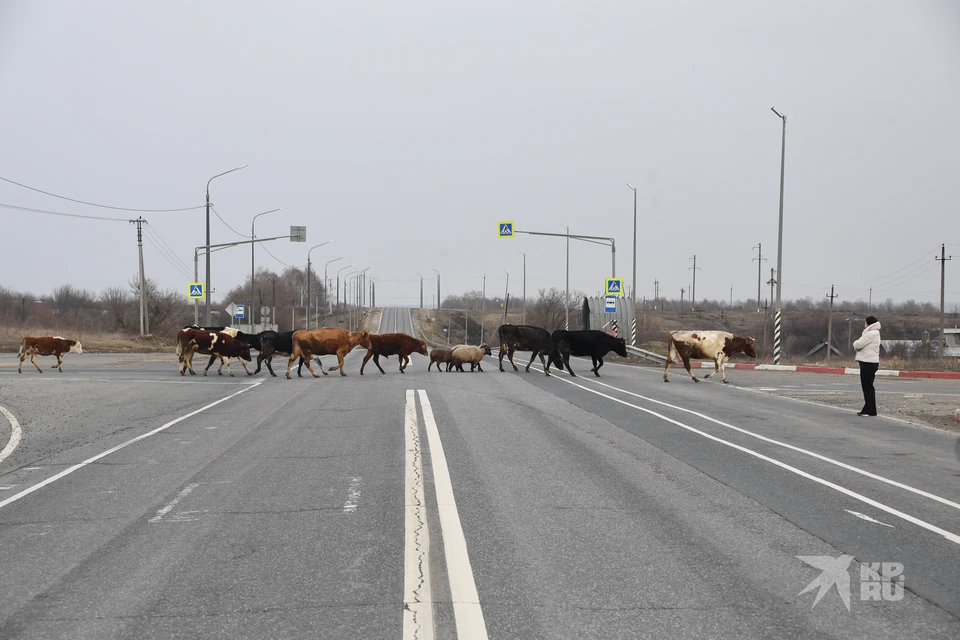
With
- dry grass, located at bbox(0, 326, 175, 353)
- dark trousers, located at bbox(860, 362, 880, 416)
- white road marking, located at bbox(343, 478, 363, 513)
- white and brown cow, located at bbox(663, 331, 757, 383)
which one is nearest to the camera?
white road marking, located at bbox(343, 478, 363, 513)

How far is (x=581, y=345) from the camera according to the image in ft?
88.4

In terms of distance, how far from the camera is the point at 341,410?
50.1ft

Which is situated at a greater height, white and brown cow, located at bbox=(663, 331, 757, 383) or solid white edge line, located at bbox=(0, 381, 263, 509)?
white and brown cow, located at bbox=(663, 331, 757, 383)

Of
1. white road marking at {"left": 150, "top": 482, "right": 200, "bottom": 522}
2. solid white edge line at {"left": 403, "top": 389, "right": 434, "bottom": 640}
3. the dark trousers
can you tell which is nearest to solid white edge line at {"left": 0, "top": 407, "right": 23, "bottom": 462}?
white road marking at {"left": 150, "top": 482, "right": 200, "bottom": 522}

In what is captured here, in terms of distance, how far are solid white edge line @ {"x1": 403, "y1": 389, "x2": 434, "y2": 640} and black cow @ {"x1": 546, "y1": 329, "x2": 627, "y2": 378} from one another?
671 inches

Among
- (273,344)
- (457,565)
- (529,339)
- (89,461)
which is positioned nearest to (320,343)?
(273,344)

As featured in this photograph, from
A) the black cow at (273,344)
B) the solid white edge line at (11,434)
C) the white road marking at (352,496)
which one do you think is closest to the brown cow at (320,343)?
the black cow at (273,344)

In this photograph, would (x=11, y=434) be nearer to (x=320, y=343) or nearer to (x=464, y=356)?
(x=320, y=343)

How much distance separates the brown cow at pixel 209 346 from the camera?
25.5m

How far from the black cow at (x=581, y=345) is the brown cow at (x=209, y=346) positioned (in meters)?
9.52

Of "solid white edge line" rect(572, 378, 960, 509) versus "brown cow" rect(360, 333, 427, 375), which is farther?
"brown cow" rect(360, 333, 427, 375)

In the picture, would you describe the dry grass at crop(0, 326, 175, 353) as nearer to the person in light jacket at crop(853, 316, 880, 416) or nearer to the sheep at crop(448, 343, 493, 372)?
the sheep at crop(448, 343, 493, 372)

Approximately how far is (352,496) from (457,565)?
2.40 meters

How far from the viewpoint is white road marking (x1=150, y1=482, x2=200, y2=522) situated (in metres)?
6.99
